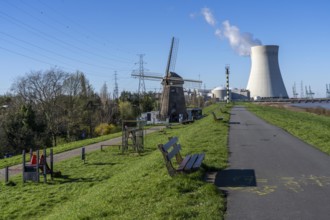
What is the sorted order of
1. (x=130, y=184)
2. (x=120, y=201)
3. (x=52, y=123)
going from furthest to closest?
(x=52, y=123), (x=130, y=184), (x=120, y=201)

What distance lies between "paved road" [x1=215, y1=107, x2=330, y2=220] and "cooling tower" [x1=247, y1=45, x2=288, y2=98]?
71.9 metres

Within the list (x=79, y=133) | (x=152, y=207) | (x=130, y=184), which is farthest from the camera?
(x=79, y=133)

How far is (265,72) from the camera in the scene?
86500 millimetres

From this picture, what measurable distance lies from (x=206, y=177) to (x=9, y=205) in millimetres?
4784

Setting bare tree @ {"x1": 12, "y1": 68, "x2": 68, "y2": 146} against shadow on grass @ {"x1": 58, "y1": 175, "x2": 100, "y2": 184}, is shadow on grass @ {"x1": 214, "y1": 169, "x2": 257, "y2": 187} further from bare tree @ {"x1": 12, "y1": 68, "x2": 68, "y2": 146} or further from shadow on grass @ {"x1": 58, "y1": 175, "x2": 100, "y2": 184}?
bare tree @ {"x1": 12, "y1": 68, "x2": 68, "y2": 146}

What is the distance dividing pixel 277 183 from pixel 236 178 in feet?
2.85

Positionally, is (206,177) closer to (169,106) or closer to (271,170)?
(271,170)

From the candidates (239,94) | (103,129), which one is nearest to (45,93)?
(103,129)

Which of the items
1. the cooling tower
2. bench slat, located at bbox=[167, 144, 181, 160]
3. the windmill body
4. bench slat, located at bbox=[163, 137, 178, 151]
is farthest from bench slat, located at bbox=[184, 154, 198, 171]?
the cooling tower

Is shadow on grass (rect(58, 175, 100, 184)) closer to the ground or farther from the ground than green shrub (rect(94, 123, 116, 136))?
farther from the ground

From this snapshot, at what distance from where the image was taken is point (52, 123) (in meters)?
42.4

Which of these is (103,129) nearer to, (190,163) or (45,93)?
(45,93)

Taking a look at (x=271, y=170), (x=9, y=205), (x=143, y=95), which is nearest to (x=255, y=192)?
(x=271, y=170)

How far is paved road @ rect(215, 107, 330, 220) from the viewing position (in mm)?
5859
